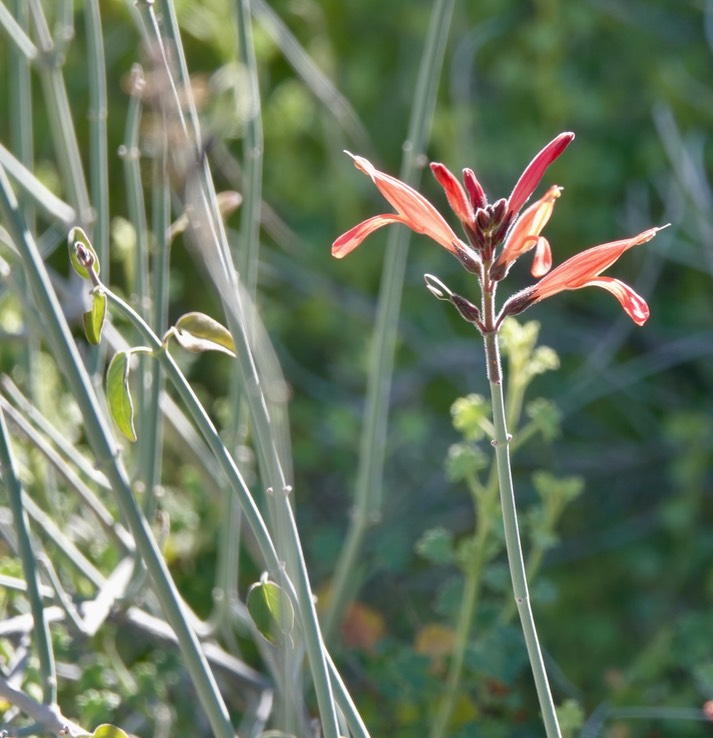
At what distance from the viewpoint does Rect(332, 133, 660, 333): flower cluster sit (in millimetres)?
735

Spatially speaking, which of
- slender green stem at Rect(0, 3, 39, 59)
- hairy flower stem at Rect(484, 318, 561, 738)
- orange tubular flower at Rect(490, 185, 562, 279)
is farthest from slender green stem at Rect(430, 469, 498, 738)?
slender green stem at Rect(0, 3, 39, 59)

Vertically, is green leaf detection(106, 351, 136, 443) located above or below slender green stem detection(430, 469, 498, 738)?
above

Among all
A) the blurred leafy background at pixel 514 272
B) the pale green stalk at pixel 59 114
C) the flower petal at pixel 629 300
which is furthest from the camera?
the blurred leafy background at pixel 514 272

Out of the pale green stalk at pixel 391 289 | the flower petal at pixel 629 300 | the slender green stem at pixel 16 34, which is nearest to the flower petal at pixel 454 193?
the flower petal at pixel 629 300

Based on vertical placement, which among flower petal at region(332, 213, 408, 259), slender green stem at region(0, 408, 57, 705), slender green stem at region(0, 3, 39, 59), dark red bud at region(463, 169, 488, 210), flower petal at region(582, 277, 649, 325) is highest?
slender green stem at region(0, 3, 39, 59)

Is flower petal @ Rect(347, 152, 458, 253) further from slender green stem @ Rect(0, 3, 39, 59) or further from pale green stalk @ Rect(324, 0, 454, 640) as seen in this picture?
slender green stem @ Rect(0, 3, 39, 59)

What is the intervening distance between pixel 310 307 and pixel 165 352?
152 centimetres

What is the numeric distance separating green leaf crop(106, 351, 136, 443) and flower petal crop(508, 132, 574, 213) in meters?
0.32

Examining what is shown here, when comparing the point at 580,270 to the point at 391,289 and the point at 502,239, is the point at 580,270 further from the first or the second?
the point at 391,289

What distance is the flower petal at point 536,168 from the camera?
0.75 meters

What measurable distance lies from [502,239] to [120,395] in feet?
1.03

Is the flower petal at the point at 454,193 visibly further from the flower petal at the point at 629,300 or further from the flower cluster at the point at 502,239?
the flower petal at the point at 629,300

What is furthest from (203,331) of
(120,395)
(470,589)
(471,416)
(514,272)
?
(514,272)

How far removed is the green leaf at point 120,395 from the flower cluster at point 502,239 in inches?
7.3
